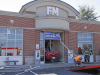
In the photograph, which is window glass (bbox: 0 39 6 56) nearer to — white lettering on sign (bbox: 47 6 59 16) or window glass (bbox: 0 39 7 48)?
window glass (bbox: 0 39 7 48)

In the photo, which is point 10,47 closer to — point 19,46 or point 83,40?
point 19,46

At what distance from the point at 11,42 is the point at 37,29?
9.76 feet

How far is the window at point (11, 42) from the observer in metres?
12.6

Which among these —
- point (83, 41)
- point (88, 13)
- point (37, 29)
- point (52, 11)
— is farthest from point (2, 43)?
point (88, 13)

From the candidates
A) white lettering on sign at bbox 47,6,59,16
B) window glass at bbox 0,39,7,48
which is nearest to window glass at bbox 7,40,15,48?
window glass at bbox 0,39,7,48

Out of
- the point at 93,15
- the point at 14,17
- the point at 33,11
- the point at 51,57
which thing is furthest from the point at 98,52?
the point at 93,15

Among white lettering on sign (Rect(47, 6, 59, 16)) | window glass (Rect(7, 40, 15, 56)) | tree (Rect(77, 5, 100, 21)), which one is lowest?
window glass (Rect(7, 40, 15, 56))

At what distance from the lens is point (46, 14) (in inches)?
573

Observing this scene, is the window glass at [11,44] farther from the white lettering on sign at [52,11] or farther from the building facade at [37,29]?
the white lettering on sign at [52,11]

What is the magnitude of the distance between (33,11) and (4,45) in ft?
15.3

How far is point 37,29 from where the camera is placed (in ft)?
45.1

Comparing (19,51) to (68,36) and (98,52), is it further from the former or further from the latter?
(98,52)

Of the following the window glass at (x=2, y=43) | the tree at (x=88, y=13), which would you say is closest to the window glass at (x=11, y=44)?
the window glass at (x=2, y=43)

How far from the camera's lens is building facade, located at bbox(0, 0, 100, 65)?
1279 centimetres
